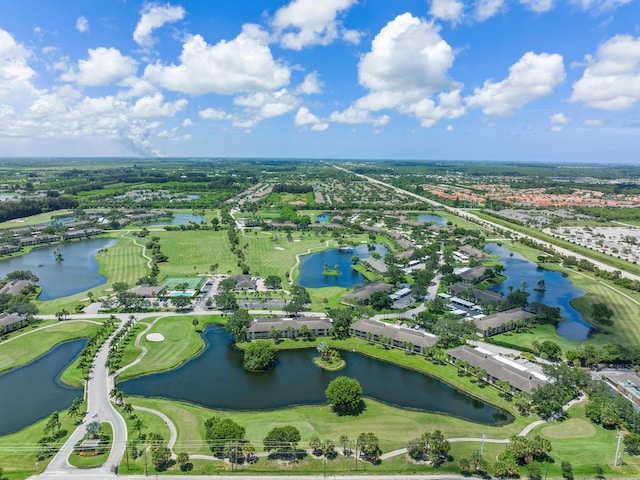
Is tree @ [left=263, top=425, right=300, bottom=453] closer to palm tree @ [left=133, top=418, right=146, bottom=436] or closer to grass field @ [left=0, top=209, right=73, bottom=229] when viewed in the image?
palm tree @ [left=133, top=418, right=146, bottom=436]

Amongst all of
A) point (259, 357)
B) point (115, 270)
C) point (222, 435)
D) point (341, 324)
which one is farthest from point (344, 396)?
point (115, 270)

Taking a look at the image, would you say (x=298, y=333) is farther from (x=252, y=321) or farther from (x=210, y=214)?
(x=210, y=214)

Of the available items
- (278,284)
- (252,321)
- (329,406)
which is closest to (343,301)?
(278,284)

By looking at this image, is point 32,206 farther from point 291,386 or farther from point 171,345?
point 291,386

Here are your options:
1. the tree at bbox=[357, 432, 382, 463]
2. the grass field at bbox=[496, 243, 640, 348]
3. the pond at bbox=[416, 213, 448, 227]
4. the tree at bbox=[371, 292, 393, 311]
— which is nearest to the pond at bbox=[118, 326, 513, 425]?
the tree at bbox=[357, 432, 382, 463]

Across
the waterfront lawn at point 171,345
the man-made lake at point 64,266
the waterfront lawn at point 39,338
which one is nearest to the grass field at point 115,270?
the man-made lake at point 64,266
